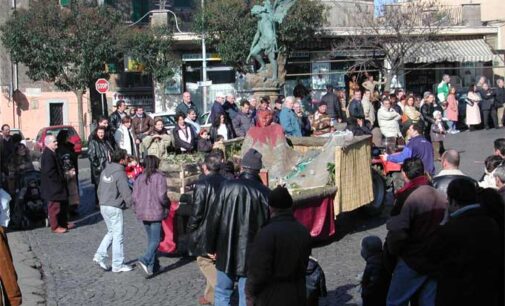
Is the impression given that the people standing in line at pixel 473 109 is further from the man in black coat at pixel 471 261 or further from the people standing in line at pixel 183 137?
the man in black coat at pixel 471 261

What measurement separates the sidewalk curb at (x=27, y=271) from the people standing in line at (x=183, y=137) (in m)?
3.51

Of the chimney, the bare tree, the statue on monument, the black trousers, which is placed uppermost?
the chimney

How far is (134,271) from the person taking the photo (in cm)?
1138

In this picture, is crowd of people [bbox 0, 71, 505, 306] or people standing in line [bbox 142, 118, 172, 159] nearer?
crowd of people [bbox 0, 71, 505, 306]

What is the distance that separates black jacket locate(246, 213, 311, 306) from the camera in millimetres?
6410

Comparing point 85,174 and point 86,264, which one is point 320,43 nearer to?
point 85,174

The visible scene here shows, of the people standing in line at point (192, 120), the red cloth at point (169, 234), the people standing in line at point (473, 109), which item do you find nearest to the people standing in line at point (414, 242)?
the red cloth at point (169, 234)

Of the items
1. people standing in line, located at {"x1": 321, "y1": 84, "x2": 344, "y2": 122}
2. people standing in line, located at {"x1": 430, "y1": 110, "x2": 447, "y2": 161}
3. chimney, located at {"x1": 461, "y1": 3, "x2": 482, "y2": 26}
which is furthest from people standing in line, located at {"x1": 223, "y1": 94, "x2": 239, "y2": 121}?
chimney, located at {"x1": 461, "y1": 3, "x2": 482, "y2": 26}

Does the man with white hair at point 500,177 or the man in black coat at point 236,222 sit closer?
the man in black coat at point 236,222

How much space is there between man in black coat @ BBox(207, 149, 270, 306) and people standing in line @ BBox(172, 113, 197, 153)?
28.5 feet

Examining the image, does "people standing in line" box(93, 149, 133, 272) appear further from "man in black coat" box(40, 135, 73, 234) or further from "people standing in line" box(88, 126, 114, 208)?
"people standing in line" box(88, 126, 114, 208)

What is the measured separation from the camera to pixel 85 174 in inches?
938

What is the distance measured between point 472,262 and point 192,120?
12.2m

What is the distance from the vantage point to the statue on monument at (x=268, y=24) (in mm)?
18922
